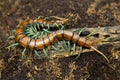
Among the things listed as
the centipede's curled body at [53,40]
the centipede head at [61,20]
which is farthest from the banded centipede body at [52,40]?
the centipede head at [61,20]

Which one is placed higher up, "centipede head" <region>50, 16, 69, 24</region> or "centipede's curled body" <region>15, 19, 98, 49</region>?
"centipede head" <region>50, 16, 69, 24</region>

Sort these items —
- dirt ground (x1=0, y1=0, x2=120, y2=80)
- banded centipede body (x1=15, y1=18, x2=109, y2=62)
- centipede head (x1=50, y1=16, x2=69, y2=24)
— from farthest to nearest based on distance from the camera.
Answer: centipede head (x1=50, y1=16, x2=69, y2=24) < banded centipede body (x1=15, y1=18, x2=109, y2=62) < dirt ground (x1=0, y1=0, x2=120, y2=80)

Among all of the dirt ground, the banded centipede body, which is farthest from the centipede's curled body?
the dirt ground

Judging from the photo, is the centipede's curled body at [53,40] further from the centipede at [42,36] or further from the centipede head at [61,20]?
the centipede head at [61,20]

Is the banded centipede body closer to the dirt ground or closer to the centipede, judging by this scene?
the centipede

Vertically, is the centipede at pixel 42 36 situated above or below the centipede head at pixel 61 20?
below

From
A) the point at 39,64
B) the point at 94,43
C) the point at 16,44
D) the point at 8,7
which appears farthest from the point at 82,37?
the point at 8,7

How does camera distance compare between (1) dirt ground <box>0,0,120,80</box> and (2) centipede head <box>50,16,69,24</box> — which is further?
(2) centipede head <box>50,16,69,24</box>

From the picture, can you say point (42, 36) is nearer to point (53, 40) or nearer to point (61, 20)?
point (53, 40)
